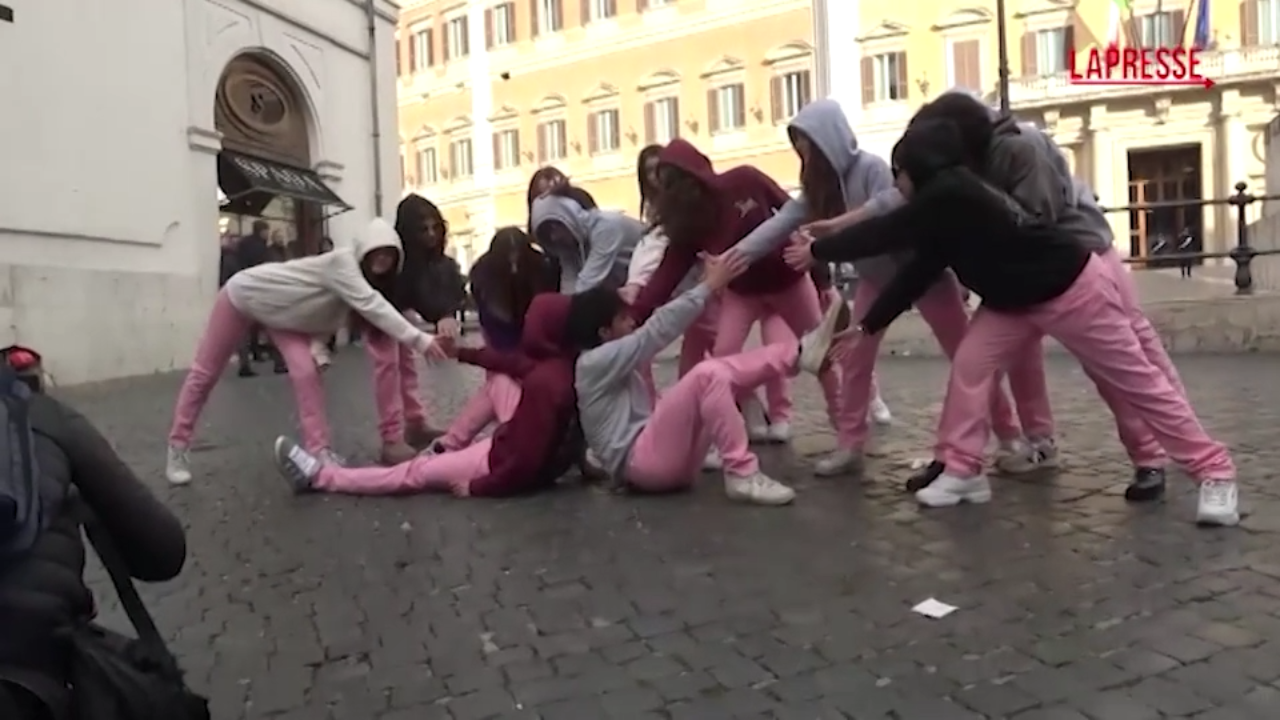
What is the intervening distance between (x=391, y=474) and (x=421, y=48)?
52.3 meters

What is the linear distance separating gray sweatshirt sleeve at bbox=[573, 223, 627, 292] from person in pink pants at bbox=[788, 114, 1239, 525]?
182 centimetres

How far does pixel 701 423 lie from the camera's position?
5.75 m

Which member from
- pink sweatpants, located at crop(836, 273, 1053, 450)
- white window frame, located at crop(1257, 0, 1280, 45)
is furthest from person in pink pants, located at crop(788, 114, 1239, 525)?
white window frame, located at crop(1257, 0, 1280, 45)

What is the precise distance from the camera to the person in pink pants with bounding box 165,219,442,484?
687cm

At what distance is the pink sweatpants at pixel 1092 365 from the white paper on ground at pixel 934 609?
1.38 m

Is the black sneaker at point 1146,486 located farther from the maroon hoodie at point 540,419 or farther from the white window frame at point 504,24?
the white window frame at point 504,24

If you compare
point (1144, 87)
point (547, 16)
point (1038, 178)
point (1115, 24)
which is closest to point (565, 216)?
point (1038, 178)

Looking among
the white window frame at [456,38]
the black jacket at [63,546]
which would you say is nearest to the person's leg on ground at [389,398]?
the black jacket at [63,546]

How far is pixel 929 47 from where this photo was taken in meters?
42.7

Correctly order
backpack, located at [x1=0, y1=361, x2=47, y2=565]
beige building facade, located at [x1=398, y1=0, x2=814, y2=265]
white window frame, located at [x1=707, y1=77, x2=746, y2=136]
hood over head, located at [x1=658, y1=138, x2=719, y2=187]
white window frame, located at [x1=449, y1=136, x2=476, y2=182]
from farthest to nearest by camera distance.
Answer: white window frame, located at [x1=449, y1=136, x2=476, y2=182], white window frame, located at [x1=707, y1=77, x2=746, y2=136], beige building facade, located at [x1=398, y1=0, x2=814, y2=265], hood over head, located at [x1=658, y1=138, x2=719, y2=187], backpack, located at [x1=0, y1=361, x2=47, y2=565]

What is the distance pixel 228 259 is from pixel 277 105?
196 inches

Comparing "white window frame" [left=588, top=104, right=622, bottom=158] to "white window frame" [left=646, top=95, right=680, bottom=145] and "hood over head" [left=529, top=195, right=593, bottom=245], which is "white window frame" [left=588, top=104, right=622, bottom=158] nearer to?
"white window frame" [left=646, top=95, right=680, bottom=145]

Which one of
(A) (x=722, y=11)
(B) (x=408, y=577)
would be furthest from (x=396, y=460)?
(A) (x=722, y=11)

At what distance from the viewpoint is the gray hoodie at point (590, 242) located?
690cm
